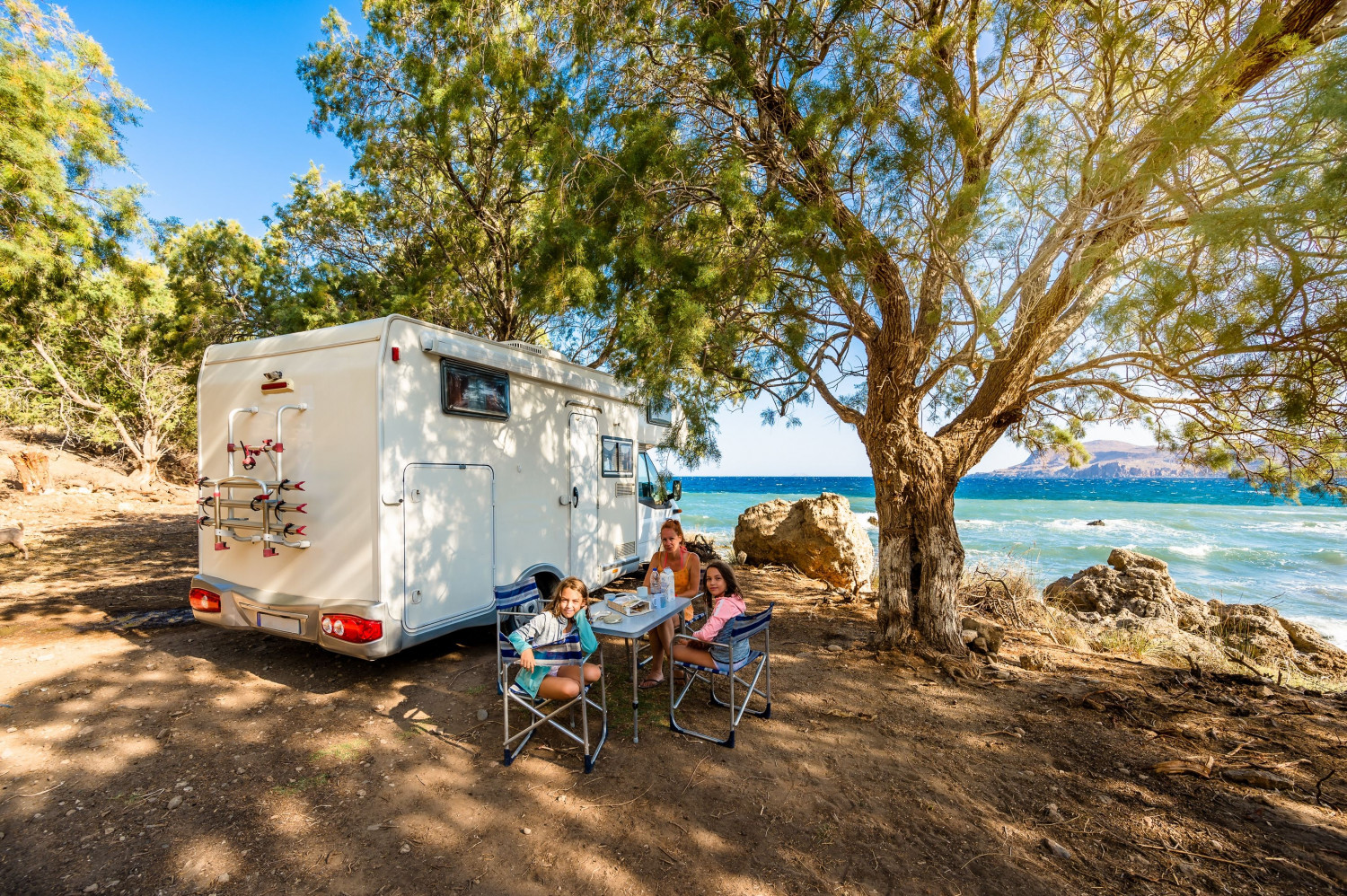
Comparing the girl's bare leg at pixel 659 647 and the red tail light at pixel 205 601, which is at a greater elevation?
the red tail light at pixel 205 601

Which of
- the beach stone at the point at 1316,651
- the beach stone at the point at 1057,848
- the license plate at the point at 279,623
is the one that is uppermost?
the license plate at the point at 279,623

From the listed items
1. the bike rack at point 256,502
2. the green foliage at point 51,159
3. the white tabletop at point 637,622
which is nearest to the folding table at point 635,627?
the white tabletop at point 637,622

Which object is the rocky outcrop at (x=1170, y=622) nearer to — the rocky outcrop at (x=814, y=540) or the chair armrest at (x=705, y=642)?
the rocky outcrop at (x=814, y=540)

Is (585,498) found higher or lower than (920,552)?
higher

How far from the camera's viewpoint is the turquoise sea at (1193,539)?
41.7 ft

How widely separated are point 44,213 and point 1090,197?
9643 mm

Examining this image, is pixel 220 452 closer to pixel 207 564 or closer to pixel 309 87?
pixel 207 564

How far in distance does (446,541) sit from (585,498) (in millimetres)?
1967

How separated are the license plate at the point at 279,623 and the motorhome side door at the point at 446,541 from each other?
34.4 inches

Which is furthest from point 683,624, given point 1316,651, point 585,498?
point 1316,651

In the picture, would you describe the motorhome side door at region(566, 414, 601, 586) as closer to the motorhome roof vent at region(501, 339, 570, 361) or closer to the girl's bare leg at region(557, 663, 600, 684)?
the motorhome roof vent at region(501, 339, 570, 361)

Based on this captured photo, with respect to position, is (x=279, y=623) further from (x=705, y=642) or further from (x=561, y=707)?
(x=705, y=642)

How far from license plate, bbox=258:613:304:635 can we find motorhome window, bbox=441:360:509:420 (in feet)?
6.24

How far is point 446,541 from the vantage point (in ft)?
14.2
